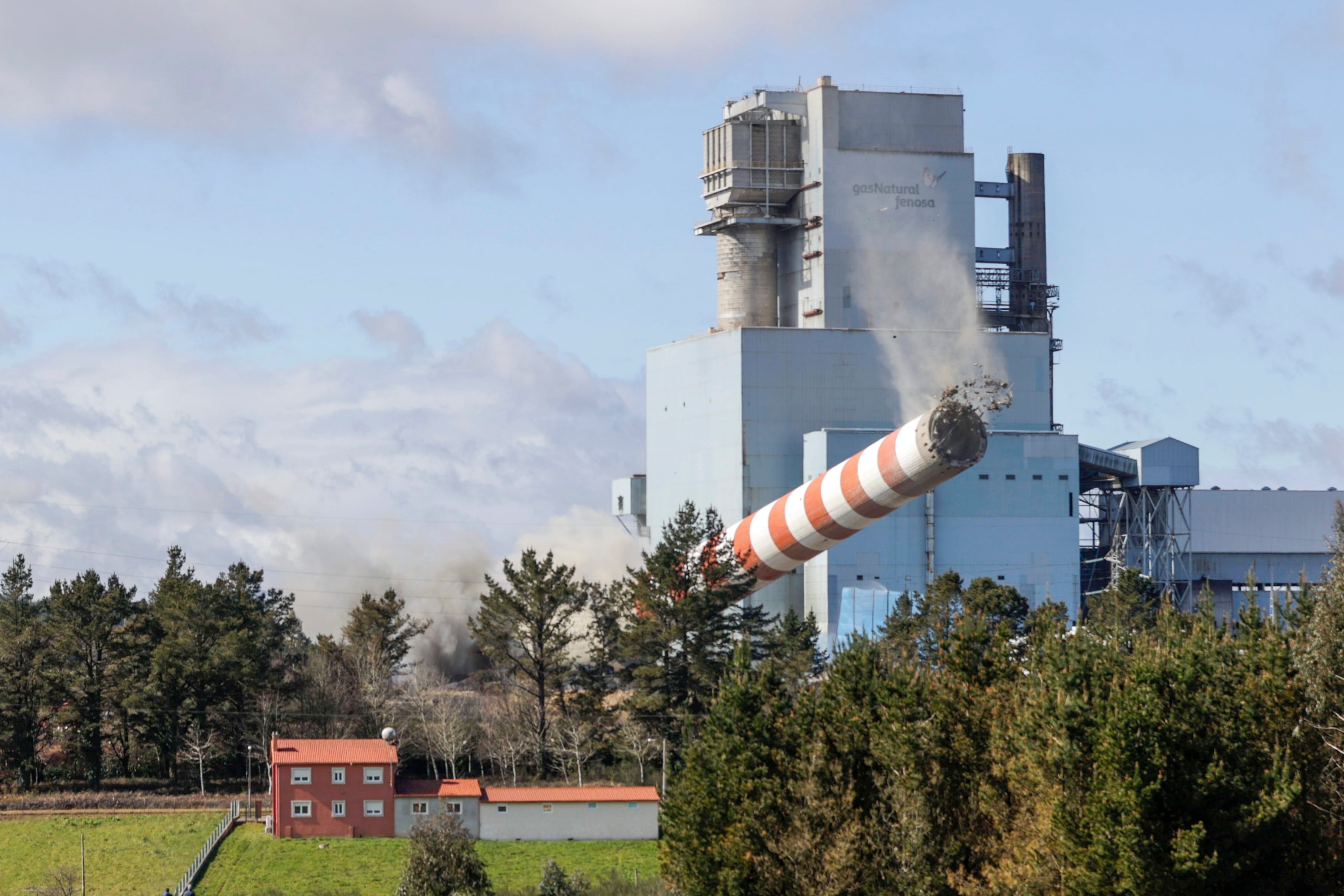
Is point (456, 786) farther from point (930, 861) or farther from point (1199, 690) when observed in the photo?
point (1199, 690)

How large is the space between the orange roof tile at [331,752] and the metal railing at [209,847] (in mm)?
2669

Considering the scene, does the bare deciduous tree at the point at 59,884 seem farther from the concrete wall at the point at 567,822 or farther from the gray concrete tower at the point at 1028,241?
the gray concrete tower at the point at 1028,241

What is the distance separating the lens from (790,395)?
9838cm

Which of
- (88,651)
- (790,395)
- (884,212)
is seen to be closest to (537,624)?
(88,651)

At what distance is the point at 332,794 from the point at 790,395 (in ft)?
126

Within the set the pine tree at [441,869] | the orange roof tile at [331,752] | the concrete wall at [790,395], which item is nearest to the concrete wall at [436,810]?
the orange roof tile at [331,752]

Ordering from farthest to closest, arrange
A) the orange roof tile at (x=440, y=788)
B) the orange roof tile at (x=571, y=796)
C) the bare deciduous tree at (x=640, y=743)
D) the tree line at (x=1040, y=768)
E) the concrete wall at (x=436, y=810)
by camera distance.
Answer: the bare deciduous tree at (x=640, y=743) → the orange roof tile at (x=440, y=788) → the orange roof tile at (x=571, y=796) → the concrete wall at (x=436, y=810) → the tree line at (x=1040, y=768)

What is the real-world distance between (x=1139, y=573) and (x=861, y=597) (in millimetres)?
13945

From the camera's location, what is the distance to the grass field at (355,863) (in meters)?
59.3

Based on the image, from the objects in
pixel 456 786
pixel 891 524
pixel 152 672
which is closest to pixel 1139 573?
pixel 891 524

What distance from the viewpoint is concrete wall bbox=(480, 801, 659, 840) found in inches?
Answer: 2709

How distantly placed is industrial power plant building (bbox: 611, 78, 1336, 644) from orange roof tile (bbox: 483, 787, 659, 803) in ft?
81.6

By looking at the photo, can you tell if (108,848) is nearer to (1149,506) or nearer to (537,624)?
(537,624)

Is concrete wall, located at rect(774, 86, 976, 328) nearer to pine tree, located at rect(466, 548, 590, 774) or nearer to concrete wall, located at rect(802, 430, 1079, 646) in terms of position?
concrete wall, located at rect(802, 430, 1079, 646)
